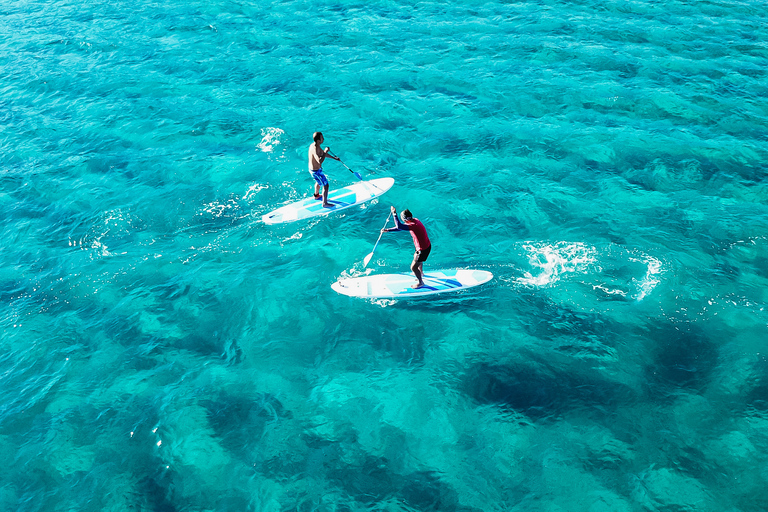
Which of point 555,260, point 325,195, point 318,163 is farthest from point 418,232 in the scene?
point 318,163

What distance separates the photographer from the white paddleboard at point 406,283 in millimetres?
16609

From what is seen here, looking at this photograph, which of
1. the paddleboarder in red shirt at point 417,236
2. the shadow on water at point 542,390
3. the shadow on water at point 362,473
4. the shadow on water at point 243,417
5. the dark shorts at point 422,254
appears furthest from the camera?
the dark shorts at point 422,254

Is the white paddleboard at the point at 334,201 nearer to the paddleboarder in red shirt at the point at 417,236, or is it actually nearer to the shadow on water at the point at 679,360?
the paddleboarder in red shirt at the point at 417,236

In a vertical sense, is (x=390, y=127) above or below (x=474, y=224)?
above

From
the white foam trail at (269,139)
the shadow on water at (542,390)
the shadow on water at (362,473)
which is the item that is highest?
the white foam trail at (269,139)

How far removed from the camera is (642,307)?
15938 millimetres

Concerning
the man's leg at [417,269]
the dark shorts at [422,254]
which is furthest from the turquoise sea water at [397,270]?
the dark shorts at [422,254]

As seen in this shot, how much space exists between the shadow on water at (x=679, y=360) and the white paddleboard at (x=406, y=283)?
5273 mm

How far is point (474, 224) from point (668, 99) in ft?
43.6

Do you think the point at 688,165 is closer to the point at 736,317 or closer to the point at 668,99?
the point at 668,99

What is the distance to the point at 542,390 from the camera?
46.0ft

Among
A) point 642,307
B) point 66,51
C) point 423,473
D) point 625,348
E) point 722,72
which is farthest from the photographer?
point 66,51

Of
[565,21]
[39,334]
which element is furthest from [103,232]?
[565,21]

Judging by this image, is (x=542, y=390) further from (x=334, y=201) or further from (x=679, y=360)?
(x=334, y=201)
